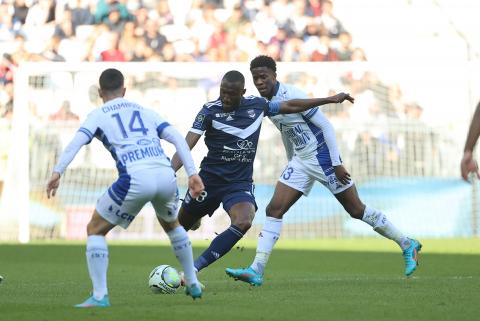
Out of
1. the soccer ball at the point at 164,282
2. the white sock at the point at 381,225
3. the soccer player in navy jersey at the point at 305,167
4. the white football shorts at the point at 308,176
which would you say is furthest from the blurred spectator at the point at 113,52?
the soccer ball at the point at 164,282

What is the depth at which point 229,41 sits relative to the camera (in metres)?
24.3

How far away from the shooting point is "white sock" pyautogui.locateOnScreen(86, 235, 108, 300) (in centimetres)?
788

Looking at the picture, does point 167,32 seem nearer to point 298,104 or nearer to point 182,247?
point 298,104

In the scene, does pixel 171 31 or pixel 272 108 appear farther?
pixel 171 31

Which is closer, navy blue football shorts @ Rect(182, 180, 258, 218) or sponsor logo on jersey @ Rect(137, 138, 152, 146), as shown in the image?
sponsor logo on jersey @ Rect(137, 138, 152, 146)

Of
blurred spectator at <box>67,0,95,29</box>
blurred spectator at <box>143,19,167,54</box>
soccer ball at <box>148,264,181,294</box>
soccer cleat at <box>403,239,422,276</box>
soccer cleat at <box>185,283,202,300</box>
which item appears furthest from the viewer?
blurred spectator at <box>67,0,95,29</box>

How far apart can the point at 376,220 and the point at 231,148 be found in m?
1.96

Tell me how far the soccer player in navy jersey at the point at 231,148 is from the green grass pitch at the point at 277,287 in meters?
0.77

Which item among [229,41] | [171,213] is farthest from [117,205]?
[229,41]

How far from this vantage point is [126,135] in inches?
317

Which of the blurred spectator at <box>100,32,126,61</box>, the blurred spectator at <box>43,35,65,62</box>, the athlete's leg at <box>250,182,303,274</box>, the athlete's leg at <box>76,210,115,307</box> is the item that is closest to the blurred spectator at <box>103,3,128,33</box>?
the blurred spectator at <box>100,32,126,61</box>

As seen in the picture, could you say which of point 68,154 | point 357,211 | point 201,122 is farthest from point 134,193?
point 357,211

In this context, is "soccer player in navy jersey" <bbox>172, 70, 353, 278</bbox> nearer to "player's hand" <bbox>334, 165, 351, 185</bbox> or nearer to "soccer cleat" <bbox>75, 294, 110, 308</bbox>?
"player's hand" <bbox>334, 165, 351, 185</bbox>

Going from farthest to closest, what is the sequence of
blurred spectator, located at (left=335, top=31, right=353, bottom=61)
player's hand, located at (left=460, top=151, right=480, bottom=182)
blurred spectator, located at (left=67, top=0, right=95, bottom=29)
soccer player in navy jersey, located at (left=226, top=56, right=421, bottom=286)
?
blurred spectator, located at (left=67, top=0, right=95, bottom=29) → blurred spectator, located at (left=335, top=31, right=353, bottom=61) → soccer player in navy jersey, located at (left=226, top=56, right=421, bottom=286) → player's hand, located at (left=460, top=151, right=480, bottom=182)
